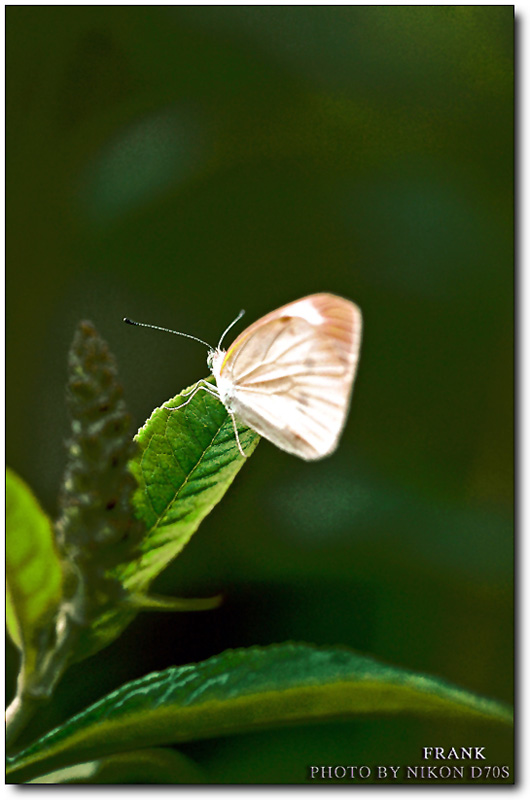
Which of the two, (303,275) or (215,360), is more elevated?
(303,275)

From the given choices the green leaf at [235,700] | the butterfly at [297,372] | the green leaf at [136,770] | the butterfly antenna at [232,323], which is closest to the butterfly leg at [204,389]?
the butterfly at [297,372]

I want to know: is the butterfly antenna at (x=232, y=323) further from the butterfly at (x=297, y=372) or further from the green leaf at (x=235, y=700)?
the green leaf at (x=235, y=700)

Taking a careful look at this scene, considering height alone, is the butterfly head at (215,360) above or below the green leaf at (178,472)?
above

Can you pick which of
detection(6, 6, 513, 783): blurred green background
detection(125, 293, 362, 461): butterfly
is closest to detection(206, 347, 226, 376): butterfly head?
detection(125, 293, 362, 461): butterfly

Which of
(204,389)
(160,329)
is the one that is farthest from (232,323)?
(204,389)

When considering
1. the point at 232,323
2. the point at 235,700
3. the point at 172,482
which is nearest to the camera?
the point at 235,700

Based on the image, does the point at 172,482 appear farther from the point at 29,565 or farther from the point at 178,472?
the point at 29,565
